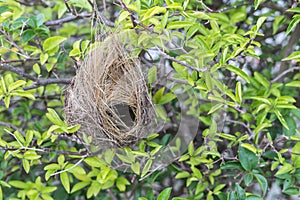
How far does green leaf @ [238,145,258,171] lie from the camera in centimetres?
111

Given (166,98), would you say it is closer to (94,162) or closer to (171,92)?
(171,92)

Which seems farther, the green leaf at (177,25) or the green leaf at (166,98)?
the green leaf at (166,98)

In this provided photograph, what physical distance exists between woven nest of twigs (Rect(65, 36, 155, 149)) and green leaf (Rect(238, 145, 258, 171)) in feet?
0.95

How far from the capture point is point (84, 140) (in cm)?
105

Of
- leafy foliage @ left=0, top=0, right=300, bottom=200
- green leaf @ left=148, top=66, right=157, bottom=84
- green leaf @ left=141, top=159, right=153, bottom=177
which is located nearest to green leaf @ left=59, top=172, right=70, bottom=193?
leafy foliage @ left=0, top=0, right=300, bottom=200

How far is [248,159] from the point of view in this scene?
1116 mm

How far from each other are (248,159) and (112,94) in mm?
408

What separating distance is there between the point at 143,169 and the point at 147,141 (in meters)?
0.07

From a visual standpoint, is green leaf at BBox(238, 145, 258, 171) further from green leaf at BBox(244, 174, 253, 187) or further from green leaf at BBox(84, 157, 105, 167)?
green leaf at BBox(84, 157, 105, 167)

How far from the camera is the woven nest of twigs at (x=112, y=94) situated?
91 centimetres

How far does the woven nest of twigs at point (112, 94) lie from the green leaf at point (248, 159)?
0.29 metres

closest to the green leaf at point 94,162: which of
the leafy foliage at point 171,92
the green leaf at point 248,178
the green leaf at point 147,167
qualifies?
the leafy foliage at point 171,92

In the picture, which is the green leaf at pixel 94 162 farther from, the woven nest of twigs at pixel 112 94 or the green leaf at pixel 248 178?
the green leaf at pixel 248 178

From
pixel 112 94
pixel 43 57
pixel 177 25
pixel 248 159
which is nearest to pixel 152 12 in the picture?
pixel 177 25
